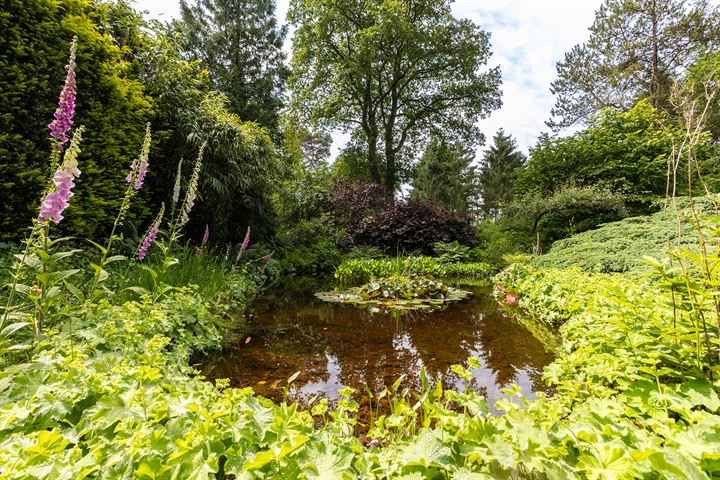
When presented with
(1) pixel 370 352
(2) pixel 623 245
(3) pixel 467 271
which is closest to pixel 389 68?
(3) pixel 467 271

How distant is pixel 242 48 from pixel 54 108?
16748 millimetres

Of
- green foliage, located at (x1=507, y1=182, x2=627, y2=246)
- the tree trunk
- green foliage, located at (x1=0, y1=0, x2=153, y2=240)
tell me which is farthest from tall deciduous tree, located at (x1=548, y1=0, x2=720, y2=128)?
green foliage, located at (x1=0, y1=0, x2=153, y2=240)

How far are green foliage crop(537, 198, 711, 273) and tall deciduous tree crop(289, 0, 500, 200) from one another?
9905 mm

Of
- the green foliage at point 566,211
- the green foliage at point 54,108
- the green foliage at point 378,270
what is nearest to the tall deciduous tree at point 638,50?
the green foliage at point 566,211

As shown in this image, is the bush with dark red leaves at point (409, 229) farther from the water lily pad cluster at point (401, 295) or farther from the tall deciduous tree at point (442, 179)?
the tall deciduous tree at point (442, 179)

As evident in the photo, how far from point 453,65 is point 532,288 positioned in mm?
13380

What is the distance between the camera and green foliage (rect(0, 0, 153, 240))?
327cm

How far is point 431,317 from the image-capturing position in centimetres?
442

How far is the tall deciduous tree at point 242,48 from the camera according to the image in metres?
16.4

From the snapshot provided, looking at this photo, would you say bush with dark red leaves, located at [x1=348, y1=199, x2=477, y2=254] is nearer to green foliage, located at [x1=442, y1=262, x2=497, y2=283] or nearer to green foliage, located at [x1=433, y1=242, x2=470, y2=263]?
green foliage, located at [x1=433, y1=242, x2=470, y2=263]

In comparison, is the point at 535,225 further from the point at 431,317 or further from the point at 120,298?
the point at 120,298

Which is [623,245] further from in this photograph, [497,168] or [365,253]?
[497,168]

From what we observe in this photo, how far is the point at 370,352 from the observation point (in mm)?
3094

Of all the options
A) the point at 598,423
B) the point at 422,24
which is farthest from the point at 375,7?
the point at 598,423
